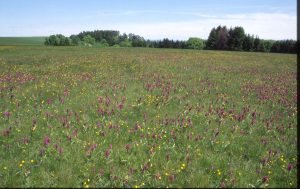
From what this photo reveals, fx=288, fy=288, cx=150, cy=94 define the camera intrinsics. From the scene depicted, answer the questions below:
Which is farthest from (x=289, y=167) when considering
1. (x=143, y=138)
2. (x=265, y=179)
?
(x=143, y=138)

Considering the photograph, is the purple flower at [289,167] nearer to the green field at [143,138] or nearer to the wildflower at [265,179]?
the green field at [143,138]

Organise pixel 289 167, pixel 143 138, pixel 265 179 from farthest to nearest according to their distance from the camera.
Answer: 1. pixel 143 138
2. pixel 289 167
3. pixel 265 179

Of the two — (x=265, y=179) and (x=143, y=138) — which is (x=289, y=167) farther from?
(x=143, y=138)

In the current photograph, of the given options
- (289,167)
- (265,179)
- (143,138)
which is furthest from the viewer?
(143,138)

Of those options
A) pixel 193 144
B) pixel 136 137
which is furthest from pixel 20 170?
pixel 193 144

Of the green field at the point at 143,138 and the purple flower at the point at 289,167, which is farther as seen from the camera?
the purple flower at the point at 289,167

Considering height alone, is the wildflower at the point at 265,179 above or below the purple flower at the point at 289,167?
below

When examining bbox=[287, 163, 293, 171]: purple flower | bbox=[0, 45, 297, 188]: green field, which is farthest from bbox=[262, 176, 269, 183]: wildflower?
bbox=[287, 163, 293, 171]: purple flower

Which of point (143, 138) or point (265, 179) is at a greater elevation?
point (143, 138)

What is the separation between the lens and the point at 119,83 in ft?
52.5

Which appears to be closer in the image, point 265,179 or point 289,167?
point 265,179

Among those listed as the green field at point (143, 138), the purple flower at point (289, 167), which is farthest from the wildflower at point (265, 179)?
the purple flower at point (289, 167)

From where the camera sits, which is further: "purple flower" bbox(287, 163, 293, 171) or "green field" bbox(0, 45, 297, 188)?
"purple flower" bbox(287, 163, 293, 171)

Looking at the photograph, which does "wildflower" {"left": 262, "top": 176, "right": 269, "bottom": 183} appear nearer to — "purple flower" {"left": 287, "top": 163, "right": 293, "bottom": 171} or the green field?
the green field
